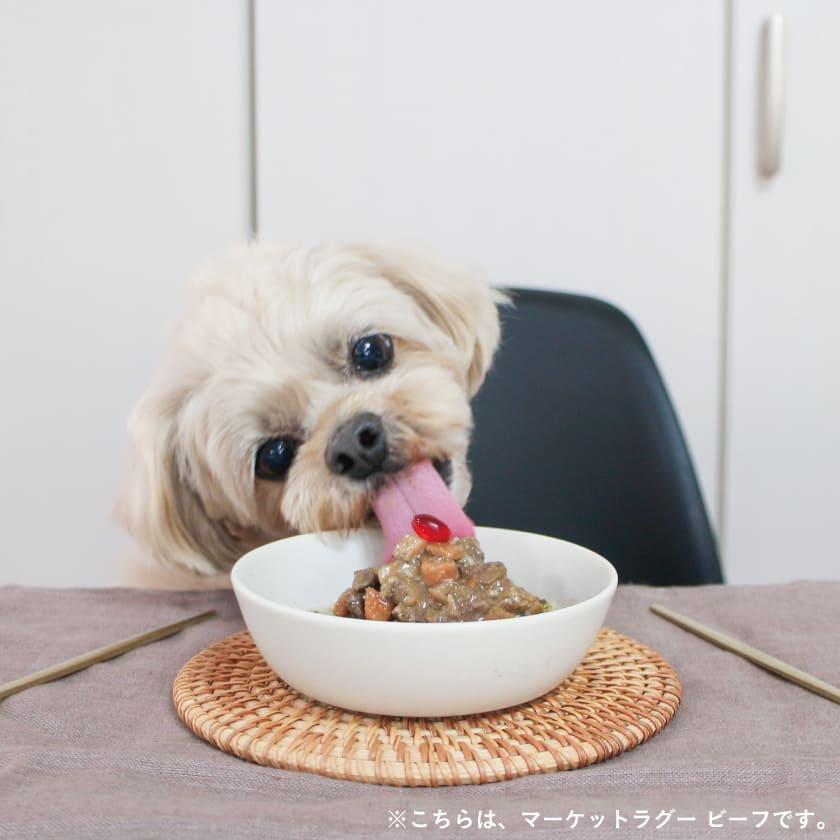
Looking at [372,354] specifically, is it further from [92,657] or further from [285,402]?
[92,657]

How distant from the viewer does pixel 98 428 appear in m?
1.93

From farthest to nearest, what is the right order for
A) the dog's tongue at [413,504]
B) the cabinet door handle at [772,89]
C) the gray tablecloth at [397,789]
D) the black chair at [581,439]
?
1. the cabinet door handle at [772,89]
2. the black chair at [581,439]
3. the dog's tongue at [413,504]
4. the gray tablecloth at [397,789]

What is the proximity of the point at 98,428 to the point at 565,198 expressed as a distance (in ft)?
3.63

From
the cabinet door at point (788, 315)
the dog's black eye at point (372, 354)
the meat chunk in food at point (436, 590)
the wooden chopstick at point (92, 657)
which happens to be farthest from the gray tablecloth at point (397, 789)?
the cabinet door at point (788, 315)

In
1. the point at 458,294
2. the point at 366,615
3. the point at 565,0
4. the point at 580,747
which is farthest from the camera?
the point at 565,0

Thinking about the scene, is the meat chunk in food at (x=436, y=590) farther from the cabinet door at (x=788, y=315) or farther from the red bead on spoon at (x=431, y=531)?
the cabinet door at (x=788, y=315)

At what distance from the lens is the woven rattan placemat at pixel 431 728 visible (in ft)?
1.90

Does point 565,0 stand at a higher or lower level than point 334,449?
higher

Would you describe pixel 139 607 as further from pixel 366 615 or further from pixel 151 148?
pixel 151 148

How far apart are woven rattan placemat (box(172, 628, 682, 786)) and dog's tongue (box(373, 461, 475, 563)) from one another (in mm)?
200

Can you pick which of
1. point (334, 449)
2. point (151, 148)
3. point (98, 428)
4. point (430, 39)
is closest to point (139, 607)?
point (334, 449)

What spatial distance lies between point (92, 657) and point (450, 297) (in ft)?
2.27

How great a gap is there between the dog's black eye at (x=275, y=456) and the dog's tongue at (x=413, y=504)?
193 millimetres

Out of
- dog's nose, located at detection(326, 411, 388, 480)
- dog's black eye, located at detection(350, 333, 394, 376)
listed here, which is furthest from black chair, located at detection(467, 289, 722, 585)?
dog's nose, located at detection(326, 411, 388, 480)
